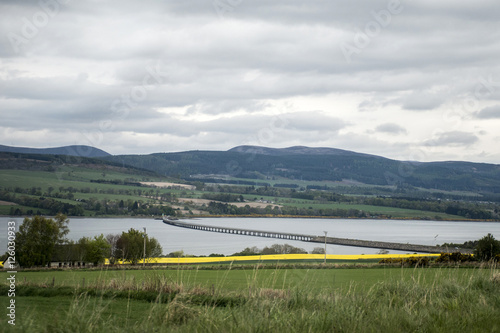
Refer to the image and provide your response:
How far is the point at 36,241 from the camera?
41094 mm

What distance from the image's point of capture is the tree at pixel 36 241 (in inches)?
1585

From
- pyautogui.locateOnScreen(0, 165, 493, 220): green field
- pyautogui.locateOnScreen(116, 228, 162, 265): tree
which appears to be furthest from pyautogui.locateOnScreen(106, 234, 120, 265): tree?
pyautogui.locateOnScreen(0, 165, 493, 220): green field


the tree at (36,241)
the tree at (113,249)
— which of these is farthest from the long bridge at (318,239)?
the tree at (36,241)

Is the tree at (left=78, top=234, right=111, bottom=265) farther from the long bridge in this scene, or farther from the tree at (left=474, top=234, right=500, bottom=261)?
the long bridge

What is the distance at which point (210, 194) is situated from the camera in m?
Result: 148

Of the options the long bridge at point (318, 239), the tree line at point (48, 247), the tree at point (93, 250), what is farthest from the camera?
the long bridge at point (318, 239)

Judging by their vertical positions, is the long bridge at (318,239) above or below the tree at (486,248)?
below

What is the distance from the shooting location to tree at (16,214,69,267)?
1585 inches

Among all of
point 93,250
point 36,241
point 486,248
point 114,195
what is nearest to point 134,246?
point 93,250

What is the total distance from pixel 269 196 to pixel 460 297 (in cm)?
14995

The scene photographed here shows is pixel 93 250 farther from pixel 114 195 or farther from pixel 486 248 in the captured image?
pixel 114 195

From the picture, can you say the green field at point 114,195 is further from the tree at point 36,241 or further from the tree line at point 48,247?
the tree at point 36,241

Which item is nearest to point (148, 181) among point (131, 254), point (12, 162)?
point (12, 162)

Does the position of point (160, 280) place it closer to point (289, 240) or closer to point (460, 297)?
point (460, 297)
